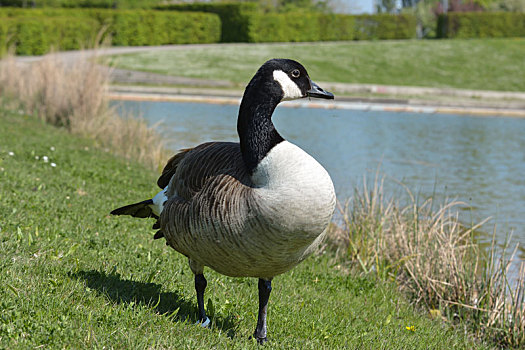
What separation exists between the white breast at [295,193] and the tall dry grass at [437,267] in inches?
120

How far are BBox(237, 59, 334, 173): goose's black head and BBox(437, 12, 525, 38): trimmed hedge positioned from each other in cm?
5036

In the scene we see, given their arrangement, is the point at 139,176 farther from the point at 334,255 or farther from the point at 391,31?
the point at 391,31

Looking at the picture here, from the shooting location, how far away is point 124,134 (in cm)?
1253

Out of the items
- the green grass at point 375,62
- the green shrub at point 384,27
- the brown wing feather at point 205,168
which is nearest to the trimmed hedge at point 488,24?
the green shrub at point 384,27

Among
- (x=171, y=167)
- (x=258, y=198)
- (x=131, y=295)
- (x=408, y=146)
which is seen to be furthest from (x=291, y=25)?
(x=258, y=198)

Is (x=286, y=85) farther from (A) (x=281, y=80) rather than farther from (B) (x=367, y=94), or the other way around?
(B) (x=367, y=94)

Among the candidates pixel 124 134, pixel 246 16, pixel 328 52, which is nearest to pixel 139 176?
pixel 124 134

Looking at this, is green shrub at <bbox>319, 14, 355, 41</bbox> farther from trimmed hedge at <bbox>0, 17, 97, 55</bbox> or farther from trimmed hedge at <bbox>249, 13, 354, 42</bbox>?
trimmed hedge at <bbox>0, 17, 97, 55</bbox>

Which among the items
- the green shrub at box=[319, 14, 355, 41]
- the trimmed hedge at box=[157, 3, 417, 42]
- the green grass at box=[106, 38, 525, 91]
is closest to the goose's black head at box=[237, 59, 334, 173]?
the green grass at box=[106, 38, 525, 91]

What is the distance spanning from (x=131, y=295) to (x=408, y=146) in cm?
1378

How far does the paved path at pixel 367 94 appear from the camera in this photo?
987 inches

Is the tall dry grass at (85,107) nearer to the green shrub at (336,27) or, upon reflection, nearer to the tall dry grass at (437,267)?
the tall dry grass at (437,267)

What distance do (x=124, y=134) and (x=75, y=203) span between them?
5507mm

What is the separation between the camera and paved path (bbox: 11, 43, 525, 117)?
25078mm
